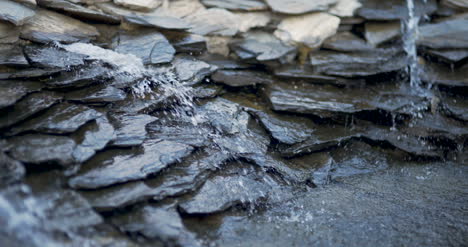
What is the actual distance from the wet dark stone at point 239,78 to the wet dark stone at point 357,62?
0.58 metres

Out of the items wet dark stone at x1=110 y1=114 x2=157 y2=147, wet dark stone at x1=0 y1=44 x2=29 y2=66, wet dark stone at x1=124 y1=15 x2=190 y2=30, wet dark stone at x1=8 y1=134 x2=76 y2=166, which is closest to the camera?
wet dark stone at x1=8 y1=134 x2=76 y2=166

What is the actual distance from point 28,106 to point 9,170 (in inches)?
25.8

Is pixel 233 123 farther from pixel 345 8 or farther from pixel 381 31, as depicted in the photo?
pixel 381 31

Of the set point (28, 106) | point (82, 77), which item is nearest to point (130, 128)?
point (82, 77)

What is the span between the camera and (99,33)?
3.99m

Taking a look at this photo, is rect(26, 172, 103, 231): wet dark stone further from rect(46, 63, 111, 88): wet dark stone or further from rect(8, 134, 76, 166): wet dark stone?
rect(46, 63, 111, 88): wet dark stone

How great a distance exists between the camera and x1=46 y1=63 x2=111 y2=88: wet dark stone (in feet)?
11.0

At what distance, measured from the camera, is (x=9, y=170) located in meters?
2.62

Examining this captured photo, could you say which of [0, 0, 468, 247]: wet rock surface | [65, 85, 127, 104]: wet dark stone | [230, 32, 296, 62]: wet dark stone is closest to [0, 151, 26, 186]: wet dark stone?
[0, 0, 468, 247]: wet rock surface

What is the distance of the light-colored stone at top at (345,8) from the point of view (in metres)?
4.61

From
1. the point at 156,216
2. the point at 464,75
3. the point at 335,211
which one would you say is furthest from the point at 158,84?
the point at 464,75

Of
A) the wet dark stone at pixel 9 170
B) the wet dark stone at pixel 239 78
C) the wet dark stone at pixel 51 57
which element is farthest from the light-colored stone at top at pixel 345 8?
the wet dark stone at pixel 9 170

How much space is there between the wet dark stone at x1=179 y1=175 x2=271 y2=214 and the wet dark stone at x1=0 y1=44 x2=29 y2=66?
1.77 metres

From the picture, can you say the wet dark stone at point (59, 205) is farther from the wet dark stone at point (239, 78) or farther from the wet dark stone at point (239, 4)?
the wet dark stone at point (239, 4)
